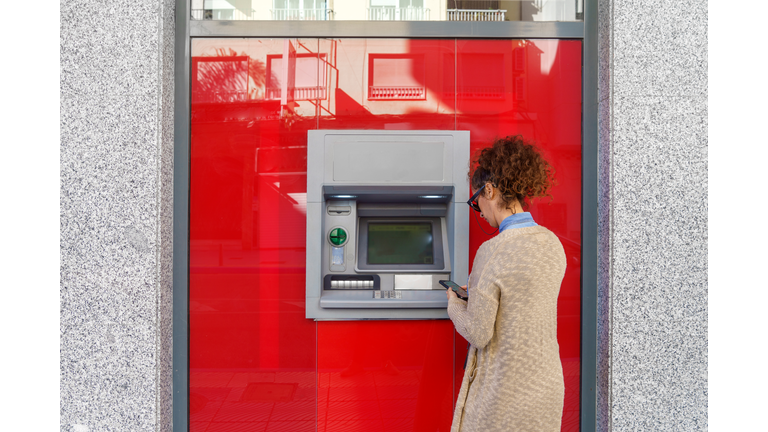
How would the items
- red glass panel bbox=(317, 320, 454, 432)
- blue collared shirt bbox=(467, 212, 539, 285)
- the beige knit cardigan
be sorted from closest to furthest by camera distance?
the beige knit cardigan, blue collared shirt bbox=(467, 212, 539, 285), red glass panel bbox=(317, 320, 454, 432)

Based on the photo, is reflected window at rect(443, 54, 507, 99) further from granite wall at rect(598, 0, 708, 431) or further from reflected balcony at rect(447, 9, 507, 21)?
granite wall at rect(598, 0, 708, 431)

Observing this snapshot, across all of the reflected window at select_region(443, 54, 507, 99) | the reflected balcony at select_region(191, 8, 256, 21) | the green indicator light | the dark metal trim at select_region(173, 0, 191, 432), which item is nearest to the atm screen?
the green indicator light

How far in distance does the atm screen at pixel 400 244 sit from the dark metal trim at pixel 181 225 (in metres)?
1.06

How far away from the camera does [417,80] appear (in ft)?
7.73

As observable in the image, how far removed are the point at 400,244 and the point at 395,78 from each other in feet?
3.08

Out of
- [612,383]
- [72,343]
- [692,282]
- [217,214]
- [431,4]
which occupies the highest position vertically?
[431,4]

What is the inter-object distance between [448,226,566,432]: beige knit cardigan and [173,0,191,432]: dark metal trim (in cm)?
160

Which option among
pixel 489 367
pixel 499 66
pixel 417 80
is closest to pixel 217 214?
pixel 417 80

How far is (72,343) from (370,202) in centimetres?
174

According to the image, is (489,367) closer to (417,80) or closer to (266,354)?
(266,354)

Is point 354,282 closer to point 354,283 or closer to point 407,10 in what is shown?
point 354,283

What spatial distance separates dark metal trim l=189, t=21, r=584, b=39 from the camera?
2.35 m

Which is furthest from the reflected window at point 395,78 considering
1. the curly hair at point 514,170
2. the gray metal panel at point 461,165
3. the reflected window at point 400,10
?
the curly hair at point 514,170

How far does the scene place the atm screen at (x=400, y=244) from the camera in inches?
90.0
